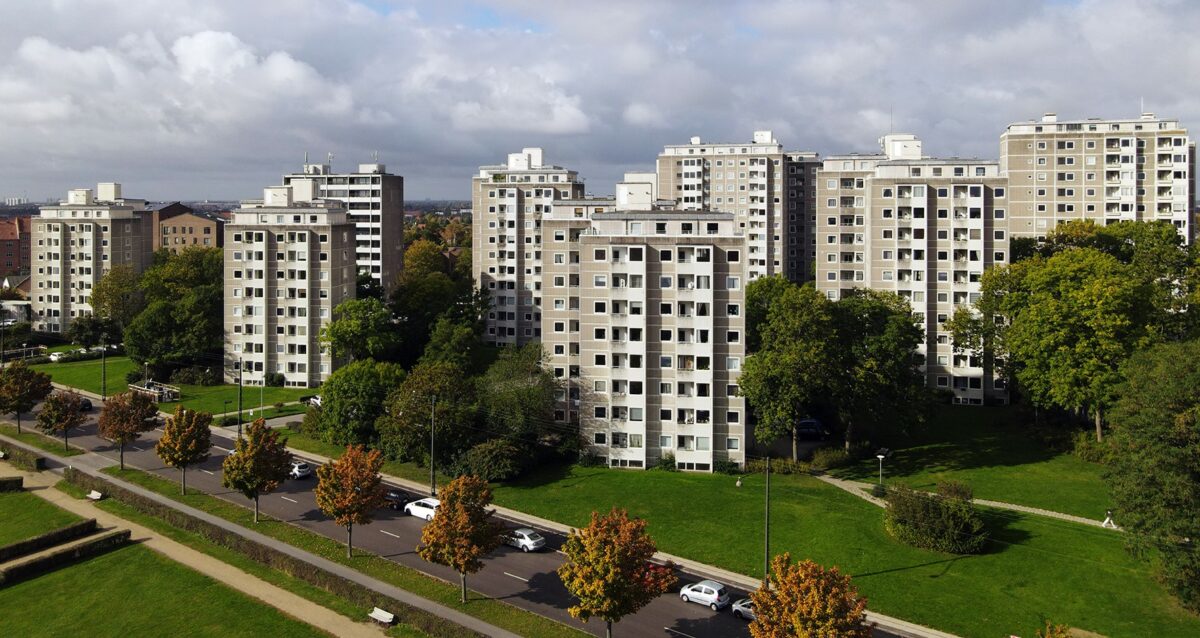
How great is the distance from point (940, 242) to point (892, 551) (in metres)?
48.0

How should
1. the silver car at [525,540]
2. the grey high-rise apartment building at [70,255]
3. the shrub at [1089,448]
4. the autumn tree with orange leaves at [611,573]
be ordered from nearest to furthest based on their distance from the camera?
the autumn tree with orange leaves at [611,573] < the silver car at [525,540] < the shrub at [1089,448] < the grey high-rise apartment building at [70,255]

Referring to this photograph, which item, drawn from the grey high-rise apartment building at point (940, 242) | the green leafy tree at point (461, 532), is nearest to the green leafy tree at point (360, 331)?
the green leafy tree at point (461, 532)

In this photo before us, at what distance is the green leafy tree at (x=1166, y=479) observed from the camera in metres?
46.6

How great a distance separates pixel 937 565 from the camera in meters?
54.0

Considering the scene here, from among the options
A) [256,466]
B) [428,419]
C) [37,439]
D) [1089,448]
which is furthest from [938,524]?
[37,439]

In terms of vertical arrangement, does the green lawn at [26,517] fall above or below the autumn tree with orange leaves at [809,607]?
below

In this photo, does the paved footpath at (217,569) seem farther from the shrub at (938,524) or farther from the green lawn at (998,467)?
the green lawn at (998,467)

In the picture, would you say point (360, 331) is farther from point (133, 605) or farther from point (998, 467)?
point (998, 467)

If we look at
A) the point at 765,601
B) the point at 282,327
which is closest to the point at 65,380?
the point at 282,327

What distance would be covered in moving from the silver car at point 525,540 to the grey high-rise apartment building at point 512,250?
6828cm

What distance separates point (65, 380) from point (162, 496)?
48.8 metres

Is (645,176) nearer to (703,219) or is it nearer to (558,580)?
(703,219)

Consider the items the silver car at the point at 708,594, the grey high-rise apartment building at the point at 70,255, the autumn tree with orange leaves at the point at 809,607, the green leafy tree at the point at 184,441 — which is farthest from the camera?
the grey high-rise apartment building at the point at 70,255

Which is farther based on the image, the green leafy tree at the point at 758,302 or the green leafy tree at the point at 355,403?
the green leafy tree at the point at 758,302
